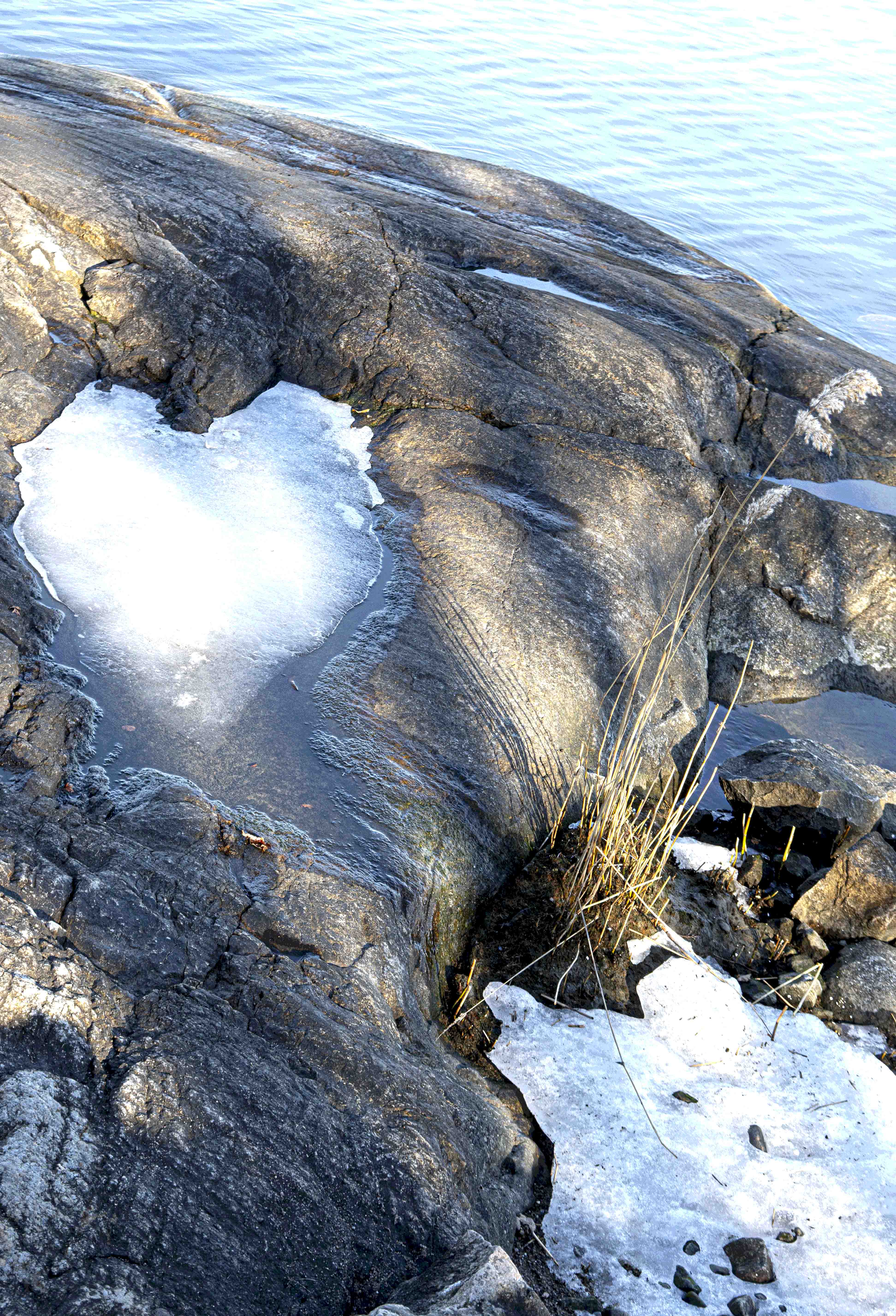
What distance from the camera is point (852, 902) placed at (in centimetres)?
475

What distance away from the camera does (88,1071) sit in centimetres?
241

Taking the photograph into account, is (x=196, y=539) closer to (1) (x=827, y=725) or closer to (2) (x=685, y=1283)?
(2) (x=685, y=1283)

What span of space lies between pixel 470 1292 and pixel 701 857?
10.1 feet

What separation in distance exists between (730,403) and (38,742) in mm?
5254

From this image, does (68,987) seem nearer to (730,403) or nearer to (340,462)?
(340,462)

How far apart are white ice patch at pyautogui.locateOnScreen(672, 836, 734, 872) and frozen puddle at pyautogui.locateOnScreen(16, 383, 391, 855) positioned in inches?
73.3

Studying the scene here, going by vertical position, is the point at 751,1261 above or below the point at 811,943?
above

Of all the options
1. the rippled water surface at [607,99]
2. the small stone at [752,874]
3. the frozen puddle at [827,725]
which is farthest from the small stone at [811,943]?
the rippled water surface at [607,99]

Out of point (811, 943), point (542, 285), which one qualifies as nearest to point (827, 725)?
point (811, 943)

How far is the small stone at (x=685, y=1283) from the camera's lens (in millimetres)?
3066

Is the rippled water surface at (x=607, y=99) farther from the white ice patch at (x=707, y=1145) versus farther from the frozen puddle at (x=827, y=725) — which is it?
the white ice patch at (x=707, y=1145)

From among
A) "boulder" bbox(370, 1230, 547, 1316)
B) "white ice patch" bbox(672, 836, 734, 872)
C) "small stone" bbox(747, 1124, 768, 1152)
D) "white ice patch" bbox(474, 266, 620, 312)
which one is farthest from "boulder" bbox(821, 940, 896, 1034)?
"white ice patch" bbox(474, 266, 620, 312)

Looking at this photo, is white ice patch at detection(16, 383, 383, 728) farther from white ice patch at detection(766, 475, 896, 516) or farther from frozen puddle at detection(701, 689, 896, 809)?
white ice patch at detection(766, 475, 896, 516)

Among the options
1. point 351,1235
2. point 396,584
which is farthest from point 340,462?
point 351,1235
